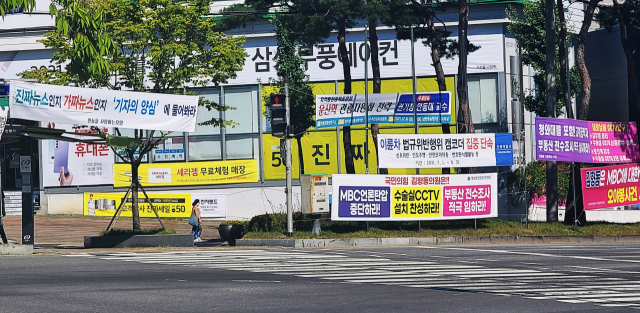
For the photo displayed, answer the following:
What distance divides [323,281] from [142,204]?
3074 cm

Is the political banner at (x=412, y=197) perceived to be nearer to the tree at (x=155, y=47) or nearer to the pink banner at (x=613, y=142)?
the pink banner at (x=613, y=142)

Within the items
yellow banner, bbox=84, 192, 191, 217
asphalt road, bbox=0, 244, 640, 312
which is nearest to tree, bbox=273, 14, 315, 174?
yellow banner, bbox=84, 192, 191, 217

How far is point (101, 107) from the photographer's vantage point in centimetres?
2234

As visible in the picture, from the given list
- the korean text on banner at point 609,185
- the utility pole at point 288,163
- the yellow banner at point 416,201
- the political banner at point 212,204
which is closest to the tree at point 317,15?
the utility pole at point 288,163

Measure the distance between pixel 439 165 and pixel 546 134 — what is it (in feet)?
13.3

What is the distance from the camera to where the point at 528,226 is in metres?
27.9

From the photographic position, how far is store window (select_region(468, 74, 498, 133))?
138 feet

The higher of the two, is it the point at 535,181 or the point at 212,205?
the point at 535,181

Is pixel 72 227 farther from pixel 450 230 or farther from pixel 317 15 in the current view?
pixel 450 230

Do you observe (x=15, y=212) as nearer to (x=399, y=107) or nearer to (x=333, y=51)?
(x=333, y=51)

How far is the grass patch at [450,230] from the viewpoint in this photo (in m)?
25.8

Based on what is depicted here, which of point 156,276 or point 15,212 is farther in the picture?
point 15,212

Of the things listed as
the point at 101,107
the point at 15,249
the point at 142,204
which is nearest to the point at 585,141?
the point at 101,107

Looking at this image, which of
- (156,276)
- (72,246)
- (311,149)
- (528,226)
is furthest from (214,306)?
(311,149)
